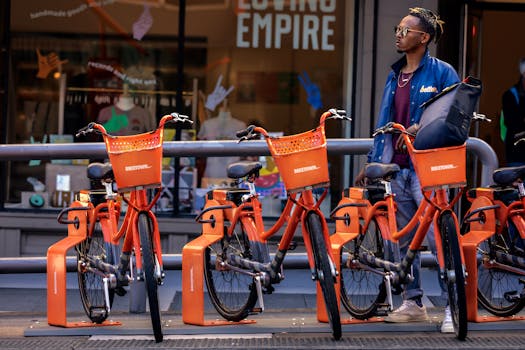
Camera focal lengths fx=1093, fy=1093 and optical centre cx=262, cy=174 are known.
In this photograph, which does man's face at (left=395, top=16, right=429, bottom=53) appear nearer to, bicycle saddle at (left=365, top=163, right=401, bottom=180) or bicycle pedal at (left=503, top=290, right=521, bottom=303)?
bicycle saddle at (left=365, top=163, right=401, bottom=180)

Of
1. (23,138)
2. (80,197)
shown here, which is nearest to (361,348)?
(80,197)

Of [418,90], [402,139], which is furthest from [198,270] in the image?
[418,90]

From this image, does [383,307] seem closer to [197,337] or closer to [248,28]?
[197,337]

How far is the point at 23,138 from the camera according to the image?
38.0ft

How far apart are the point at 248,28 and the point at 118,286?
515 centimetres

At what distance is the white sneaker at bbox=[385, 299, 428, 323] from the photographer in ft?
23.3

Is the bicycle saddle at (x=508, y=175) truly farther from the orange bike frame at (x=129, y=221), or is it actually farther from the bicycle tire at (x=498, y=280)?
the orange bike frame at (x=129, y=221)

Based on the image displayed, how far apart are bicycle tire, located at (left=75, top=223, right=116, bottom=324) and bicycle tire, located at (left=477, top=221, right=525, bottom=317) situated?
2.44m

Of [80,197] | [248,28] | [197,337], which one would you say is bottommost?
[197,337]

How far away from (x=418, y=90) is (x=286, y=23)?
14.9 ft

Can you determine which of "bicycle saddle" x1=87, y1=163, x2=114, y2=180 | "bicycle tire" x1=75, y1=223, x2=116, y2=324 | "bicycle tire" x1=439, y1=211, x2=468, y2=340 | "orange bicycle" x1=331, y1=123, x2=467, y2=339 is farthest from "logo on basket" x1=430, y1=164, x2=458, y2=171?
"bicycle tire" x1=75, y1=223, x2=116, y2=324

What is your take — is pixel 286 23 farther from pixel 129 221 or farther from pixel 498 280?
pixel 129 221

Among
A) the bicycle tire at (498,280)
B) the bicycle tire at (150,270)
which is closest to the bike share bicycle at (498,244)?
the bicycle tire at (498,280)

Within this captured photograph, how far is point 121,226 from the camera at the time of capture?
270 inches
